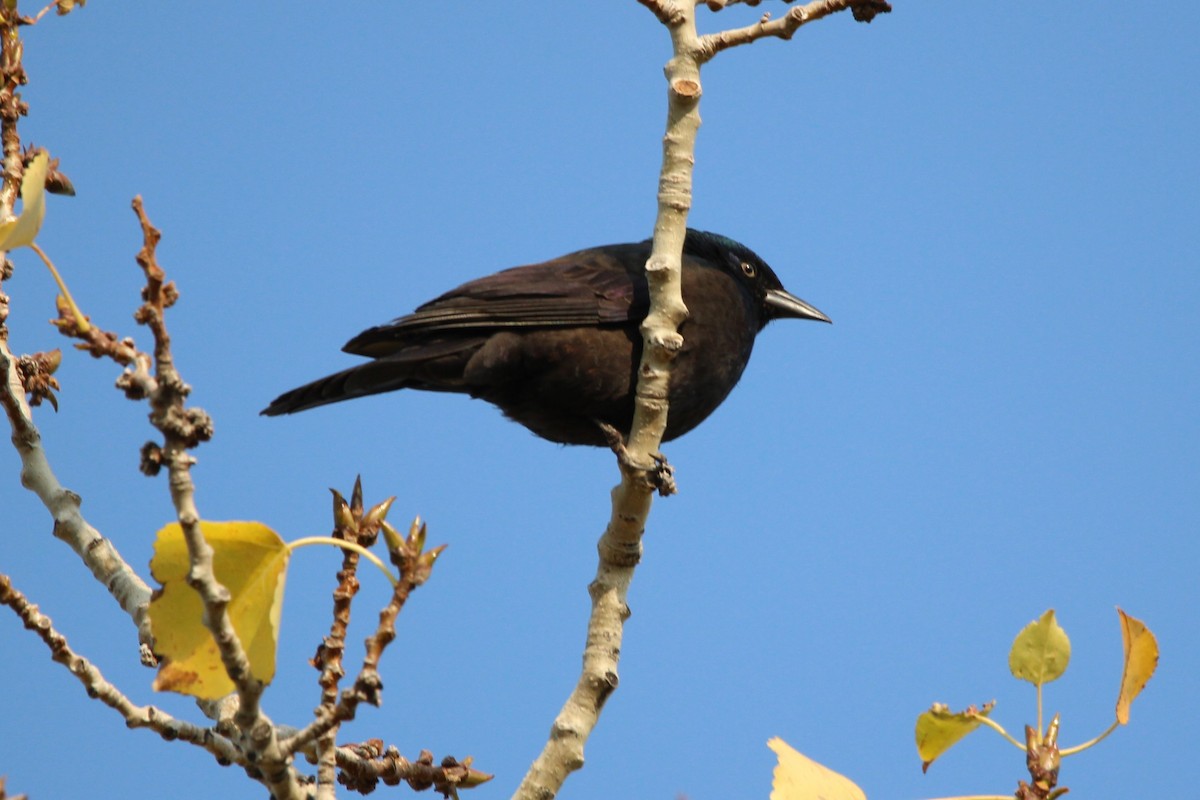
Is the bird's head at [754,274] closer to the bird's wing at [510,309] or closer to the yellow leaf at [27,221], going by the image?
the bird's wing at [510,309]

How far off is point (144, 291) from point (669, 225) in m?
1.94

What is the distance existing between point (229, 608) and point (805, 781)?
115cm

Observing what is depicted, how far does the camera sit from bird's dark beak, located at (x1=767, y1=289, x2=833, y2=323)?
5.84 meters

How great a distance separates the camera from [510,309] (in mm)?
4676

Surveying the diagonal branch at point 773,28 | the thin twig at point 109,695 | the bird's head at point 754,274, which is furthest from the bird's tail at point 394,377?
the thin twig at point 109,695

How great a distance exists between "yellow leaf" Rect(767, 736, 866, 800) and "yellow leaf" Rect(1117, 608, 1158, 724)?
0.56m

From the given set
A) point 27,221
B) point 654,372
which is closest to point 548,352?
point 654,372

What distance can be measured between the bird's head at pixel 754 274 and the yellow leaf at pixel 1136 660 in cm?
326

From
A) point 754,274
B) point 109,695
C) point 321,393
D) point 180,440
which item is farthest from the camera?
point 754,274

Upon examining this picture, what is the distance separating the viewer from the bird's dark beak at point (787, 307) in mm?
5836

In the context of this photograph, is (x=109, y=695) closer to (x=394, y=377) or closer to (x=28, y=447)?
(x=28, y=447)

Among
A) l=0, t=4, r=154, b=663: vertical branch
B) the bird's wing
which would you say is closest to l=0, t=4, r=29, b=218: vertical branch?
l=0, t=4, r=154, b=663: vertical branch

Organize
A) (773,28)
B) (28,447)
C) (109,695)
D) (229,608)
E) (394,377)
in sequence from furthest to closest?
(394,377), (773,28), (28,447), (109,695), (229,608)

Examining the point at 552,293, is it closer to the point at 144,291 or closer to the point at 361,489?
the point at 361,489
